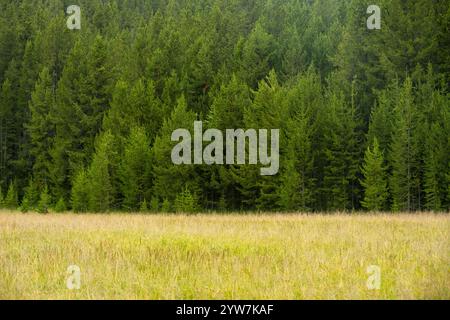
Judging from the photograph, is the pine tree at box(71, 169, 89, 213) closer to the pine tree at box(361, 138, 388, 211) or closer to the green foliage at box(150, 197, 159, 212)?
the green foliage at box(150, 197, 159, 212)

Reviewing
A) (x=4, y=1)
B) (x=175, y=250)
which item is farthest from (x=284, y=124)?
(x=4, y=1)

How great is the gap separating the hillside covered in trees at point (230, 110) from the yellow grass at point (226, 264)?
1969 centimetres

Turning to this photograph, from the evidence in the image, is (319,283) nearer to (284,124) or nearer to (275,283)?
(275,283)

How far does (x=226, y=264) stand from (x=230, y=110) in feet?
92.6

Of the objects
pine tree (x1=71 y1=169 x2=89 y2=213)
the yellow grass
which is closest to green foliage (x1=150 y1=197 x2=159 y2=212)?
pine tree (x1=71 y1=169 x2=89 y2=213)

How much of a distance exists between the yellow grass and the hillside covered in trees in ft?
64.6

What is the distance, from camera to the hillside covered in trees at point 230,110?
34219 mm

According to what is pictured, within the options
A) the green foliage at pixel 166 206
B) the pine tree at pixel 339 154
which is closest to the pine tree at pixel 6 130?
the green foliage at pixel 166 206

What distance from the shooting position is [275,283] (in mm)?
8586

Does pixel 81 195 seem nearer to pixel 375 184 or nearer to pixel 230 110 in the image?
pixel 230 110

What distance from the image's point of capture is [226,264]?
9.96 metres

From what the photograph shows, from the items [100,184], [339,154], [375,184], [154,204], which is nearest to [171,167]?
[154,204]

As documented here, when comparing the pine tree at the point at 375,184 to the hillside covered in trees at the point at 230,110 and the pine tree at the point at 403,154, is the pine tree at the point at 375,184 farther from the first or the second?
the pine tree at the point at 403,154

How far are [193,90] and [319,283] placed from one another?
41221 mm
